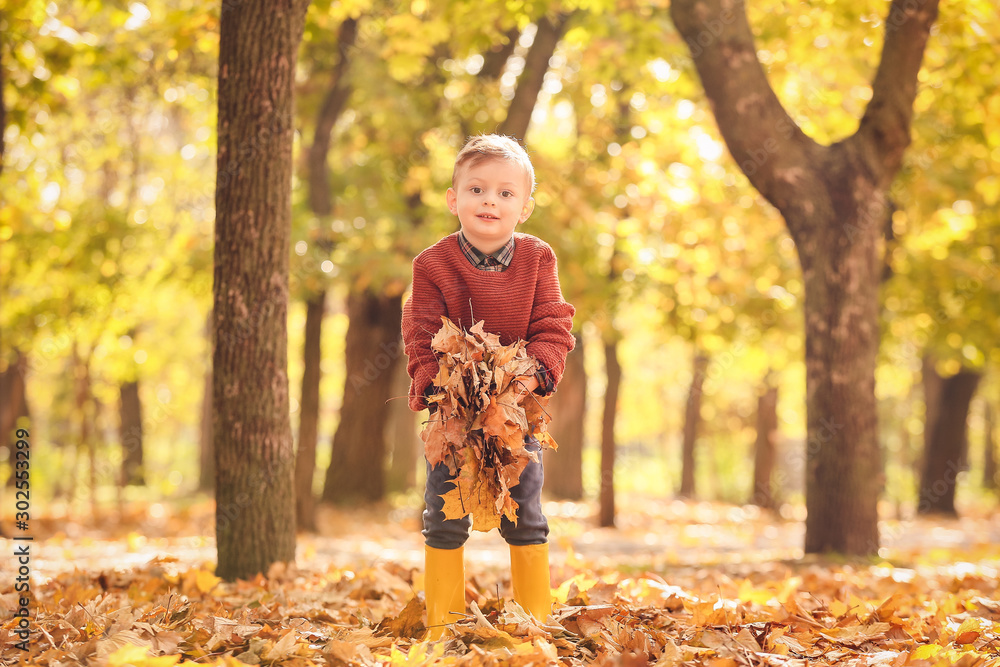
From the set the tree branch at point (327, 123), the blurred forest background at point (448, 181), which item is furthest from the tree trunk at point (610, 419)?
the tree branch at point (327, 123)

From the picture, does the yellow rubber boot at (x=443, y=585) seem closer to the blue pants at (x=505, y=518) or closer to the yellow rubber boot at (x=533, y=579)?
the blue pants at (x=505, y=518)

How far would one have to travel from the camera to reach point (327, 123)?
9.39 meters

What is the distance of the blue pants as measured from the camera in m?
2.83

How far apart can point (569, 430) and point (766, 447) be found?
4.25 meters

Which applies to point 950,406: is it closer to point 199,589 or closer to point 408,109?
point 408,109

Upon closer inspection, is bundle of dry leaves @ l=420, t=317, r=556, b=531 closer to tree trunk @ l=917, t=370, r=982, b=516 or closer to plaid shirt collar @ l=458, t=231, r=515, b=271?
plaid shirt collar @ l=458, t=231, r=515, b=271

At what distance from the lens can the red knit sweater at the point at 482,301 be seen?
2859mm

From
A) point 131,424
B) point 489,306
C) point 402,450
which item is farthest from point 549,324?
point 131,424

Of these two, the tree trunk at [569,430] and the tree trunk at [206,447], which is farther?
the tree trunk at [206,447]

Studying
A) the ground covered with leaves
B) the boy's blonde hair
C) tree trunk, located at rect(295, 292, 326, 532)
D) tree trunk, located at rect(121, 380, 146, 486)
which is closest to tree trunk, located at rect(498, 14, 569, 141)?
tree trunk, located at rect(295, 292, 326, 532)

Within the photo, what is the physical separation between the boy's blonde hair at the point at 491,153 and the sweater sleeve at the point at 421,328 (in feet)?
1.31

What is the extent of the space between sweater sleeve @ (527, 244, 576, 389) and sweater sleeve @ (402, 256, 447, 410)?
36cm

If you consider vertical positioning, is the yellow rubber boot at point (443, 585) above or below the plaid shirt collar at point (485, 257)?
below

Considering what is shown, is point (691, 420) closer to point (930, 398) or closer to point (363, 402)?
point (930, 398)
